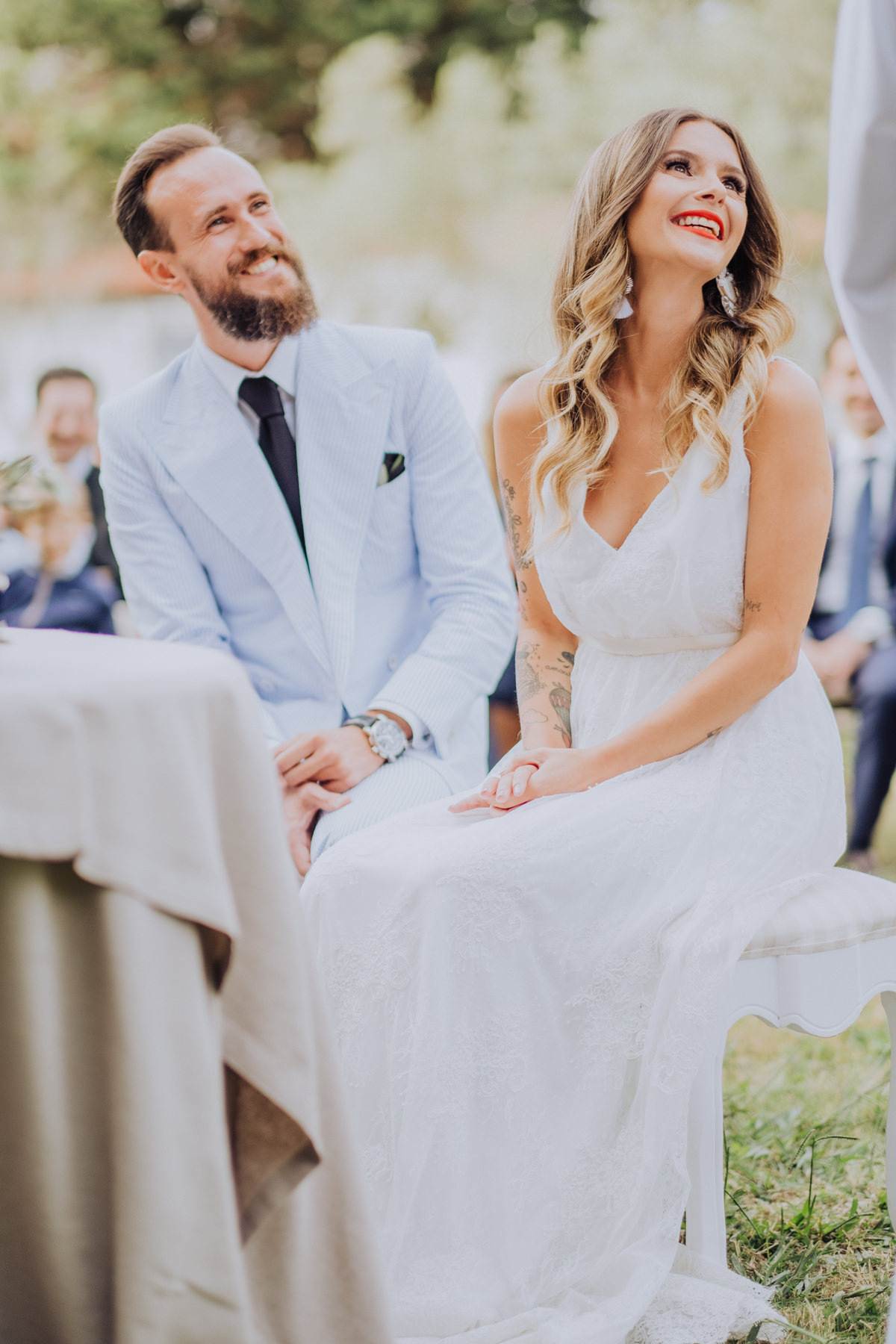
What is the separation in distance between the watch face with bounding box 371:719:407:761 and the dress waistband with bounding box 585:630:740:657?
397mm

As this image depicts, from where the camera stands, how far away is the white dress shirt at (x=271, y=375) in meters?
2.40

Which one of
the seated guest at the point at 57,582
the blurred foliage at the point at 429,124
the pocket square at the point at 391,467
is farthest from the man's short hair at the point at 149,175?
the blurred foliage at the point at 429,124

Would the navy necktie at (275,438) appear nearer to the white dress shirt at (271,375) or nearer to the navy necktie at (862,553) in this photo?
the white dress shirt at (271,375)

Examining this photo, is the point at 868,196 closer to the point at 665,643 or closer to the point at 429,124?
the point at 665,643

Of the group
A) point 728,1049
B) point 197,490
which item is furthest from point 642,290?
point 728,1049

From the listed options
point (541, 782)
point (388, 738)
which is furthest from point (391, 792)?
point (541, 782)

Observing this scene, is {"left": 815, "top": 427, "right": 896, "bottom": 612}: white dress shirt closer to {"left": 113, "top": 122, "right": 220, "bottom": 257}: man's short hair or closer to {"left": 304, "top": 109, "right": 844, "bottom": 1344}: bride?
{"left": 304, "top": 109, "right": 844, "bottom": 1344}: bride

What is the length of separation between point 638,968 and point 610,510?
76 centimetres

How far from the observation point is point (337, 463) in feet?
7.88

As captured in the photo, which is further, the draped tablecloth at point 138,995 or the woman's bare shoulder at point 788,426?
the woman's bare shoulder at point 788,426

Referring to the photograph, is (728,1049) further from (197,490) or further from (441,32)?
(441,32)

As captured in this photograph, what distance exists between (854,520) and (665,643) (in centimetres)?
309

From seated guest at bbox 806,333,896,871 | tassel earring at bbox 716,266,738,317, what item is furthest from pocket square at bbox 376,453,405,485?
seated guest at bbox 806,333,896,871

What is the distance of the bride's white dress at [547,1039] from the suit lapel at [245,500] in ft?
1.90
